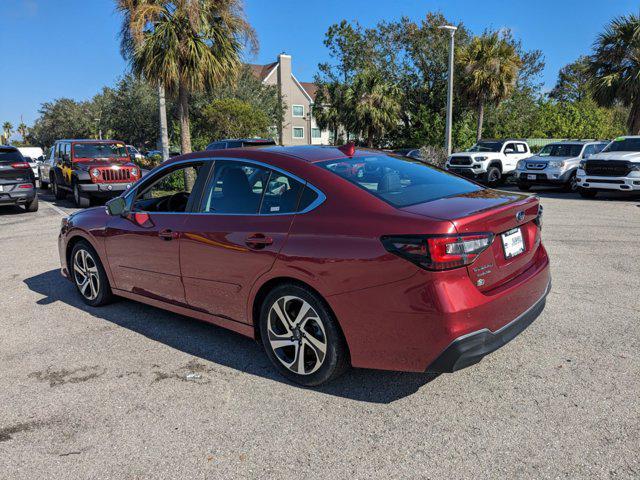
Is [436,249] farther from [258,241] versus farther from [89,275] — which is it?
[89,275]

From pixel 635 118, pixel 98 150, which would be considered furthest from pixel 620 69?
pixel 98 150

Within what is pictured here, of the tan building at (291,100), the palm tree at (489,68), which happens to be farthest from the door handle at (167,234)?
the tan building at (291,100)

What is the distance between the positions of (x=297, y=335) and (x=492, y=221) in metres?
1.42

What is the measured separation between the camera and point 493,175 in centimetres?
2006

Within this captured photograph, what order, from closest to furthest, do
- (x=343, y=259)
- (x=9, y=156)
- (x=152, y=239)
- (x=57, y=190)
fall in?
(x=343, y=259) < (x=152, y=239) < (x=9, y=156) < (x=57, y=190)

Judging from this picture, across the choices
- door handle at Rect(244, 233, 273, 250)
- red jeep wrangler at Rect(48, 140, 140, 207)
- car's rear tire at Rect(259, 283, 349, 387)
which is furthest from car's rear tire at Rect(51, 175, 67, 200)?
car's rear tire at Rect(259, 283, 349, 387)

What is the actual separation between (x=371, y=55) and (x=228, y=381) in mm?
37995

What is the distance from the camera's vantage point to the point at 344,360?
10.6 feet

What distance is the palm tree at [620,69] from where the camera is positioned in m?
21.7

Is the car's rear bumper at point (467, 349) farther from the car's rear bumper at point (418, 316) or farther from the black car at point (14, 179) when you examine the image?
the black car at point (14, 179)

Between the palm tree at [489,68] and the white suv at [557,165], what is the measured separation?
405 inches

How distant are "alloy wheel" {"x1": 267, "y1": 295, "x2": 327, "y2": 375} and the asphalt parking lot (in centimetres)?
19

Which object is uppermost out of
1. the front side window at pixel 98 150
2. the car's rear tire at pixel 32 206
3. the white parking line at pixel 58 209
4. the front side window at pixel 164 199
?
the front side window at pixel 98 150

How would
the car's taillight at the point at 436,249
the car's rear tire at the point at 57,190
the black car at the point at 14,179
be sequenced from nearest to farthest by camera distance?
the car's taillight at the point at 436,249 → the black car at the point at 14,179 → the car's rear tire at the point at 57,190
